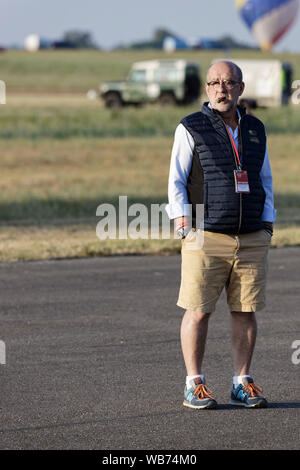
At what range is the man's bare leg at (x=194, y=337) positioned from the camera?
5570 millimetres

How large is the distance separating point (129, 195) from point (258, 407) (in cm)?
1493

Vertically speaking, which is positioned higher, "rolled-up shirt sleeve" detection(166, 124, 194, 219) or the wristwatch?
"rolled-up shirt sleeve" detection(166, 124, 194, 219)

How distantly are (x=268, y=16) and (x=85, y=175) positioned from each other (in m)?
21.8

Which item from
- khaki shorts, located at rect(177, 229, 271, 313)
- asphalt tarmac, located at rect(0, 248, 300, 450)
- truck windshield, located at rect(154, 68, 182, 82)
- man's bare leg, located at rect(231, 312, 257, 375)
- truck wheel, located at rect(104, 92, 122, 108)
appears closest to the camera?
asphalt tarmac, located at rect(0, 248, 300, 450)

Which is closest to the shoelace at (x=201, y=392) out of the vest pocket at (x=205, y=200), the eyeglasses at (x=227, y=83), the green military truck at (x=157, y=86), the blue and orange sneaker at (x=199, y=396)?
the blue and orange sneaker at (x=199, y=396)

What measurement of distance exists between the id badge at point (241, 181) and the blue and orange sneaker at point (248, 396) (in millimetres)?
1124

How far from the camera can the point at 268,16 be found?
43500 millimetres

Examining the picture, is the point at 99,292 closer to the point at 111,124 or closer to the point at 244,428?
the point at 244,428

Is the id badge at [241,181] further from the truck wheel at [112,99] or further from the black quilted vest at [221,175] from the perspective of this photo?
the truck wheel at [112,99]

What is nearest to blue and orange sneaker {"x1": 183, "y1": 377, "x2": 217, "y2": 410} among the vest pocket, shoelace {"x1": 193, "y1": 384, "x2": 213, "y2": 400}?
shoelace {"x1": 193, "y1": 384, "x2": 213, "y2": 400}

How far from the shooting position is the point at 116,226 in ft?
50.4

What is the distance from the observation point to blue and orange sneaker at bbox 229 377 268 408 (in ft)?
A: 18.3

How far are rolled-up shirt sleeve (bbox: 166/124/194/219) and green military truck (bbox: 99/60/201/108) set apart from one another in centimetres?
4791

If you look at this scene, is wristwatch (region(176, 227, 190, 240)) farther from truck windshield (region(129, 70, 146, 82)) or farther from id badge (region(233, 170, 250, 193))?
truck windshield (region(129, 70, 146, 82))
